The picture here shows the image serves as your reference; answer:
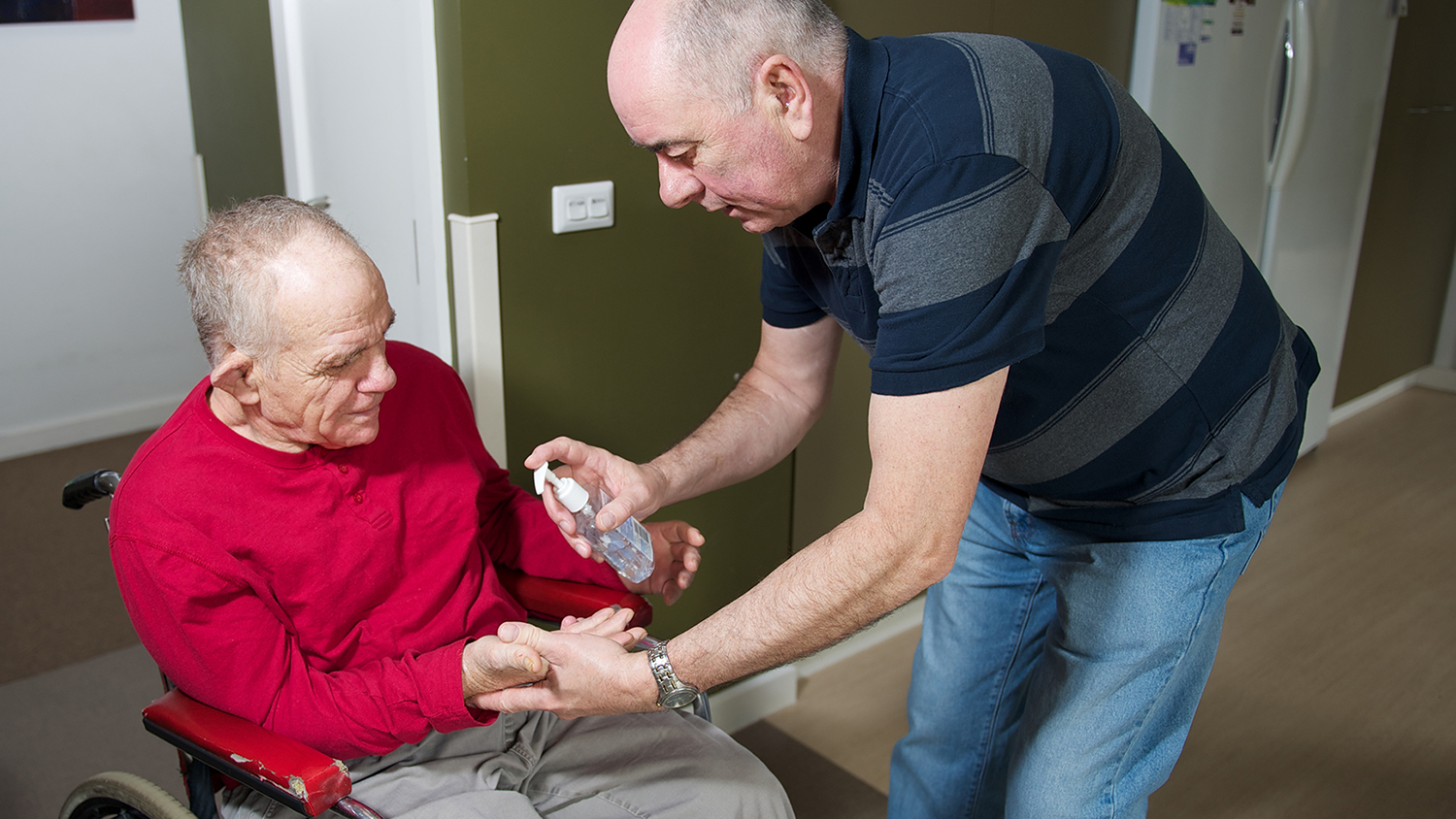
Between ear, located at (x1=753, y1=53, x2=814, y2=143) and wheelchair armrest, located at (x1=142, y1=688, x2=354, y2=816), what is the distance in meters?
0.79

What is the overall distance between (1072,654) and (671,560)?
56 cm

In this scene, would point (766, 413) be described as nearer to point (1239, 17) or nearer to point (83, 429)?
point (1239, 17)

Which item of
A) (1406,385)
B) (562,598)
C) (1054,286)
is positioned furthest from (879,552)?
(1406,385)

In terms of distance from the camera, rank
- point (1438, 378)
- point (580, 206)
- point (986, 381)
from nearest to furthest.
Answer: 1. point (986, 381)
2. point (580, 206)
3. point (1438, 378)

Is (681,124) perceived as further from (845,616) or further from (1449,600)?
Answer: (1449,600)

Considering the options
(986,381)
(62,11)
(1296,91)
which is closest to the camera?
(986,381)

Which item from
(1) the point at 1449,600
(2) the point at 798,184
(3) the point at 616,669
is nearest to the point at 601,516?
(3) the point at 616,669

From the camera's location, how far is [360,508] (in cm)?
134

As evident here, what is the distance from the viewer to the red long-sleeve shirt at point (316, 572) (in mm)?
1188

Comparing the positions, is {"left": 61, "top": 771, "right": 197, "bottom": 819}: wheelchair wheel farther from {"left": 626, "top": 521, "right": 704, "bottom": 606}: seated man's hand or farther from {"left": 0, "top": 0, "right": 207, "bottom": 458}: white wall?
{"left": 0, "top": 0, "right": 207, "bottom": 458}: white wall

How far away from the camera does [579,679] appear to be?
1.23m

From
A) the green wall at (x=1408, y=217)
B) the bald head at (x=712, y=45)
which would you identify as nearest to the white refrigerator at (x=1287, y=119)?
the green wall at (x=1408, y=217)

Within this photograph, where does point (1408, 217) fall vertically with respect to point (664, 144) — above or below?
below

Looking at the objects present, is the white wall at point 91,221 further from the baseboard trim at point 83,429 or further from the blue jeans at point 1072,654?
the blue jeans at point 1072,654
